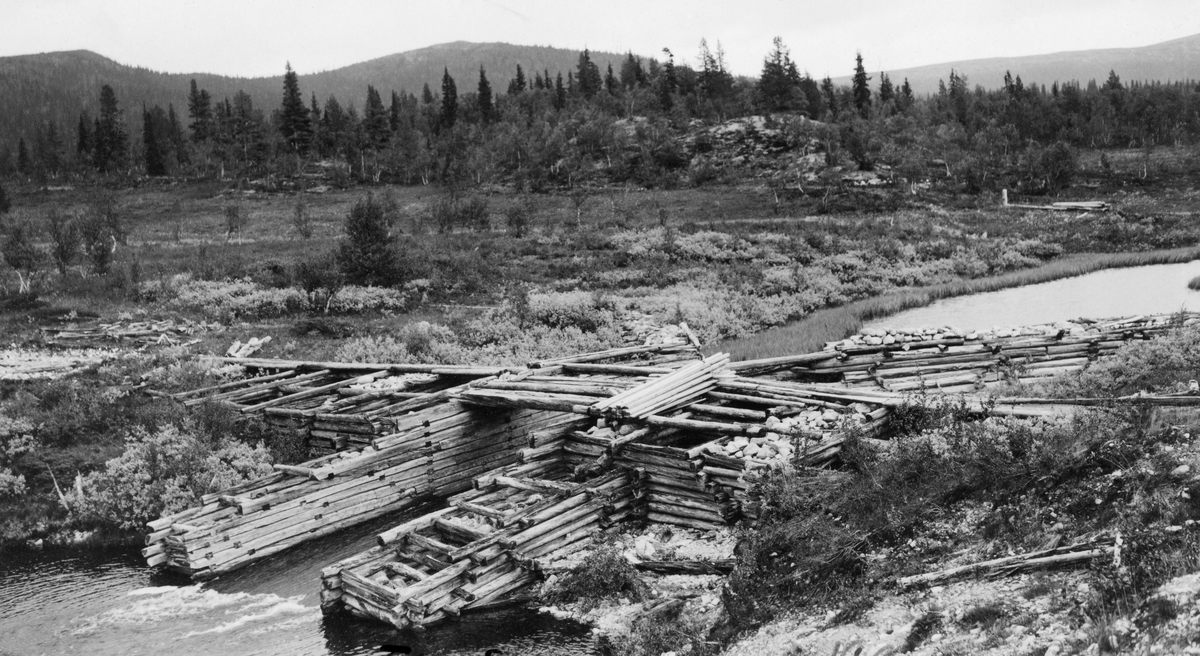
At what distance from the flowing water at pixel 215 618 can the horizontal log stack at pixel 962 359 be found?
10.6m

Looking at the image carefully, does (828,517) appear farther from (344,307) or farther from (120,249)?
(120,249)

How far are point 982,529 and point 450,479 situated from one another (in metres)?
12.2

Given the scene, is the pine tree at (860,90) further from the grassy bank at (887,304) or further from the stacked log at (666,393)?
the stacked log at (666,393)

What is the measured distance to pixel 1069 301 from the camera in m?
32.5

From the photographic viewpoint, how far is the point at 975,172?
277 ft

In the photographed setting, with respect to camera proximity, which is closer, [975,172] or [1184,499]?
[1184,499]

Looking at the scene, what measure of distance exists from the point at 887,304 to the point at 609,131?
78.4 meters

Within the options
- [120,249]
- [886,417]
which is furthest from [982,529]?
[120,249]

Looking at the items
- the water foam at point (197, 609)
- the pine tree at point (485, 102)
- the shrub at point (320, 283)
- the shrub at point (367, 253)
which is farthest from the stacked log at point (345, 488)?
the pine tree at point (485, 102)

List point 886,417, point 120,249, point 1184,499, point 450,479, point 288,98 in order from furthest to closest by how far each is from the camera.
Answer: point 288,98 → point 120,249 → point 450,479 → point 886,417 → point 1184,499

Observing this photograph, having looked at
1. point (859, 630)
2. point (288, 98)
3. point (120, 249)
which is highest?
point (288, 98)

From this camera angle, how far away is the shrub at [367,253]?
40219 mm

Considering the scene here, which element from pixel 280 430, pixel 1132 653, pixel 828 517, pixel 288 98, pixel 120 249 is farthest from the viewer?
pixel 288 98

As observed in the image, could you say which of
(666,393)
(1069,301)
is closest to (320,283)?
(666,393)
